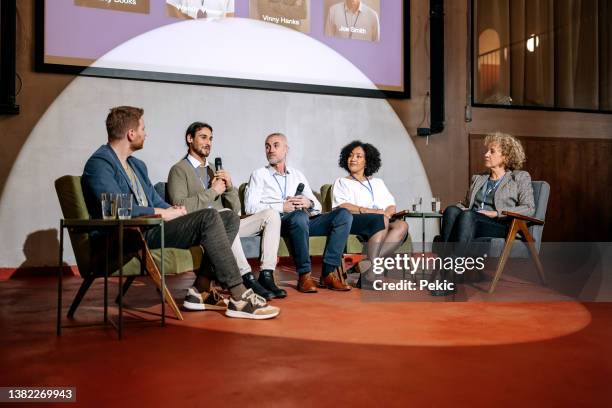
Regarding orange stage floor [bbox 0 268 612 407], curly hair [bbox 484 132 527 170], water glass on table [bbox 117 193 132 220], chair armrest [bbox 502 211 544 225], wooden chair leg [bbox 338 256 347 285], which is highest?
curly hair [bbox 484 132 527 170]

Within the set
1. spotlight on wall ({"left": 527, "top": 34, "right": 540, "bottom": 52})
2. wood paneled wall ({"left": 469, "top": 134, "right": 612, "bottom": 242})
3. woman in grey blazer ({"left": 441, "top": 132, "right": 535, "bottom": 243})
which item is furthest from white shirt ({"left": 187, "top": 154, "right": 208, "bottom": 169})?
spotlight on wall ({"left": 527, "top": 34, "right": 540, "bottom": 52})

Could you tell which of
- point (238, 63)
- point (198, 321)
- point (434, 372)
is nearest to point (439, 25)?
point (238, 63)

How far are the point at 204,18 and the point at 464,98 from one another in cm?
294

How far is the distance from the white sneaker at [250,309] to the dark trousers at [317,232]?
2.67 ft

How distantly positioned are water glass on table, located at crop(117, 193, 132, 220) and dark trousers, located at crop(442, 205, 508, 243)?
7.11ft

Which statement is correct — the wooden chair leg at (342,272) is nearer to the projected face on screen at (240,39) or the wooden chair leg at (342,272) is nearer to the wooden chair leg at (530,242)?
the wooden chair leg at (530,242)

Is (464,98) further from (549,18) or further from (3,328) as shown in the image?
(3,328)

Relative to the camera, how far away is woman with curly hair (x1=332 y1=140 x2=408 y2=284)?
3896mm

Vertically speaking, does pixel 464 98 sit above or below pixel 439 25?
below

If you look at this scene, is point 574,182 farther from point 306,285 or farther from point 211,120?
point 306,285

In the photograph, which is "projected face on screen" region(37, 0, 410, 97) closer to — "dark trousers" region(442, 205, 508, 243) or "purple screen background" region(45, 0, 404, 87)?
"purple screen background" region(45, 0, 404, 87)

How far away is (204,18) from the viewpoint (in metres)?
5.14

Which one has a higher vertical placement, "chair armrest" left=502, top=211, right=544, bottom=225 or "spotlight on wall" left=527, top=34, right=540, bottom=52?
"spotlight on wall" left=527, top=34, right=540, bottom=52

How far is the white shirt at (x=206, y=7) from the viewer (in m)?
5.07
